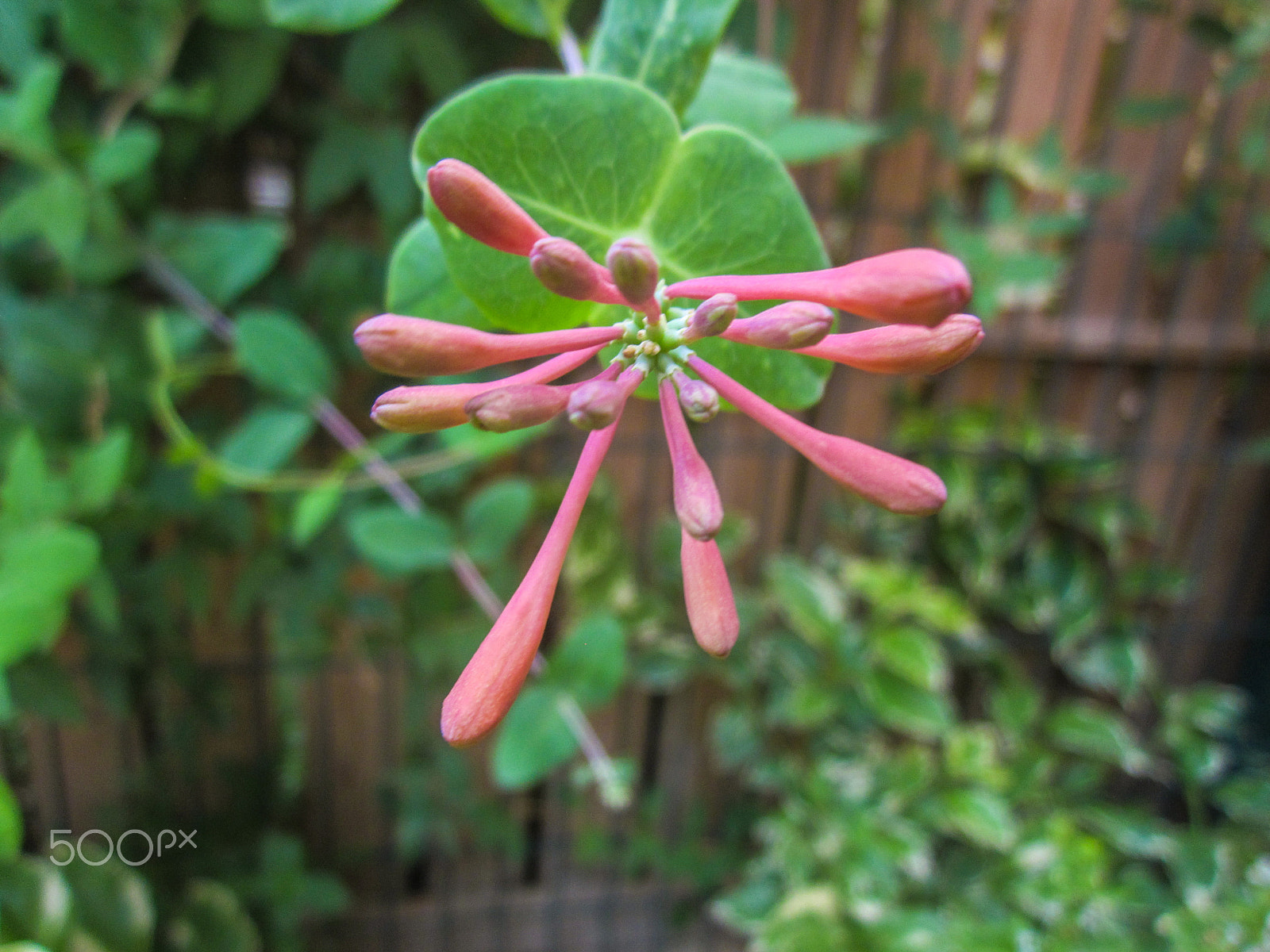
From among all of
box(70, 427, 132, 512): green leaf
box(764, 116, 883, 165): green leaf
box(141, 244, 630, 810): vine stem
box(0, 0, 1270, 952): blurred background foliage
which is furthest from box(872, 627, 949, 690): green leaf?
box(70, 427, 132, 512): green leaf

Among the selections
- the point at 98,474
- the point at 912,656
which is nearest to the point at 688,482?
the point at 98,474

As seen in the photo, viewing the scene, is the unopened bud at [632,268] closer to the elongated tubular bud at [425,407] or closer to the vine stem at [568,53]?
the elongated tubular bud at [425,407]

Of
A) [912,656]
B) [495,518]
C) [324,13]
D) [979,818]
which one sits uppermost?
[324,13]

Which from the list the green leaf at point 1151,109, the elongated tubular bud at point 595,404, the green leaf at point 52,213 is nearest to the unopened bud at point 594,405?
the elongated tubular bud at point 595,404

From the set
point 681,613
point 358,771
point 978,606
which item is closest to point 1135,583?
point 978,606

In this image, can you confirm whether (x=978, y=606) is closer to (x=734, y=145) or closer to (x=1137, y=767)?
(x=1137, y=767)

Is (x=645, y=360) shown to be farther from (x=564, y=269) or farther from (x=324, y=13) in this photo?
(x=324, y=13)
